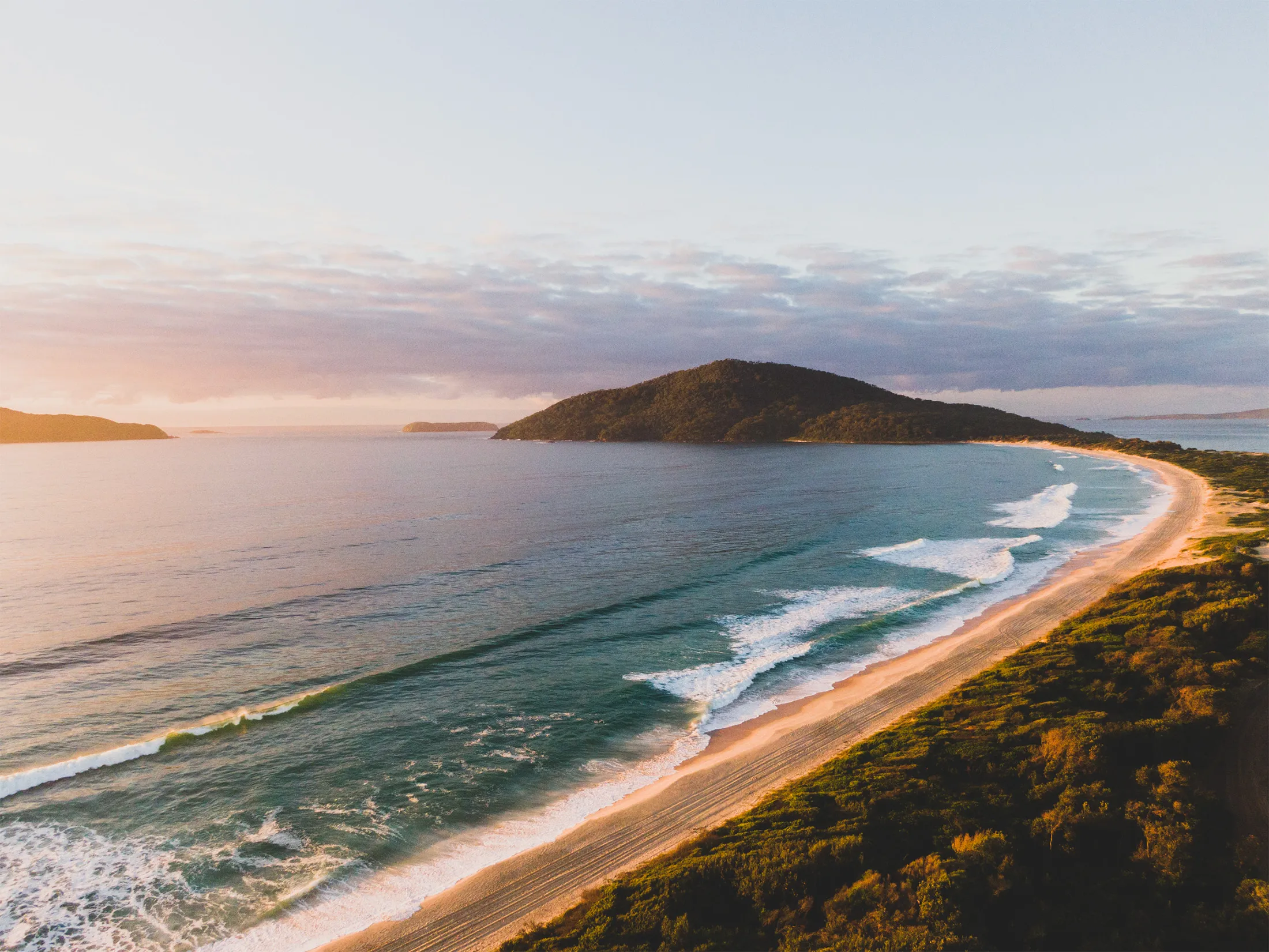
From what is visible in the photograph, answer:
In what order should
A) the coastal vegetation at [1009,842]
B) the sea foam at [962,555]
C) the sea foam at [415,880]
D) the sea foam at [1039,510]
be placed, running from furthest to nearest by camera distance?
the sea foam at [1039,510] → the sea foam at [962,555] → the sea foam at [415,880] → the coastal vegetation at [1009,842]

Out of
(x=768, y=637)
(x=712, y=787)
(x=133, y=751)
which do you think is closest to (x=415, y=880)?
(x=712, y=787)

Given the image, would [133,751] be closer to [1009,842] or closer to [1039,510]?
[1009,842]

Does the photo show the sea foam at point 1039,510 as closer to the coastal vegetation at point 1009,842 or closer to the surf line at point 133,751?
the coastal vegetation at point 1009,842

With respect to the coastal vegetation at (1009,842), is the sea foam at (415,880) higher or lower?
lower

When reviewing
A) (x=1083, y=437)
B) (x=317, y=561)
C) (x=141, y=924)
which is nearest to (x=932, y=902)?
(x=141, y=924)

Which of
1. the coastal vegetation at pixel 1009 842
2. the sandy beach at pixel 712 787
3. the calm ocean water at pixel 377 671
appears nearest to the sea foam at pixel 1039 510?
the calm ocean water at pixel 377 671

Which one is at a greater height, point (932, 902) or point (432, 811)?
point (932, 902)

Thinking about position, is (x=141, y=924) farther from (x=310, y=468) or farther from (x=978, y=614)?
(x=310, y=468)
